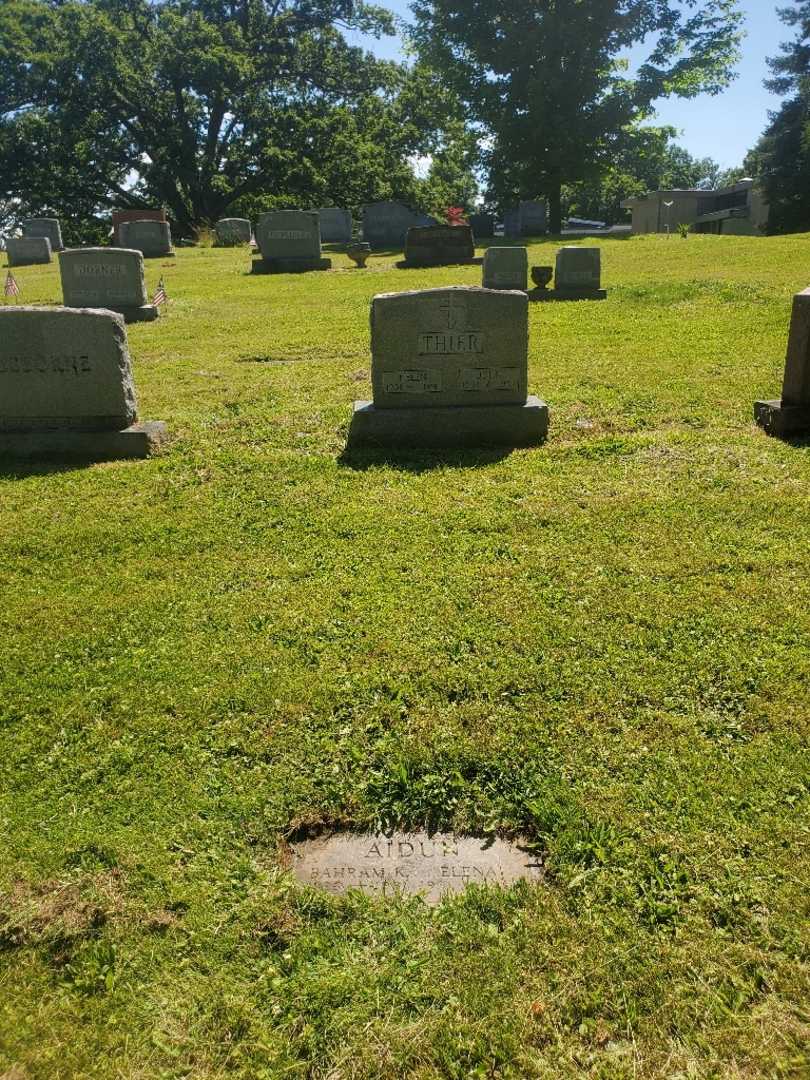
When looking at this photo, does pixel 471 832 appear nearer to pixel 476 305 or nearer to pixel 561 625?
pixel 561 625

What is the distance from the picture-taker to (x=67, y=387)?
22.4 ft

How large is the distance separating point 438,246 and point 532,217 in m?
13.8

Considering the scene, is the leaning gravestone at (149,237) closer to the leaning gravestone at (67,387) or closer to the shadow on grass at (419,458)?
the leaning gravestone at (67,387)

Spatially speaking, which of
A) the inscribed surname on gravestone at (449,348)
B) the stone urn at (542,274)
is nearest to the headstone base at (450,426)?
the inscribed surname on gravestone at (449,348)

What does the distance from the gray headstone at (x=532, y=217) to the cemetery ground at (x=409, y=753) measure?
27.9 m

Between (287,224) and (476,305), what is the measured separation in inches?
605

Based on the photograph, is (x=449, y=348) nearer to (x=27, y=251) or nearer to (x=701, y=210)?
(x=27, y=251)

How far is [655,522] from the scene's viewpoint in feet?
17.1

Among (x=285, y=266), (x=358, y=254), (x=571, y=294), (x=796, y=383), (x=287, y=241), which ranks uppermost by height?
(x=287, y=241)

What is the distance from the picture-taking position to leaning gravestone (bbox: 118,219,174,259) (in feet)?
84.3

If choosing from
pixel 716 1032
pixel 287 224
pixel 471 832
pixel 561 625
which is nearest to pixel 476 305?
pixel 561 625

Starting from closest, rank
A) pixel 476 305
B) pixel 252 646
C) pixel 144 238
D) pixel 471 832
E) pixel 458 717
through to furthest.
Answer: pixel 471 832 → pixel 458 717 → pixel 252 646 → pixel 476 305 → pixel 144 238

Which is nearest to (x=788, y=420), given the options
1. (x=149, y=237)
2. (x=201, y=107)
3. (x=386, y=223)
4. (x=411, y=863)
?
(x=411, y=863)

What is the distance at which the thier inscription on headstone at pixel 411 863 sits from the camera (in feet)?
8.84
